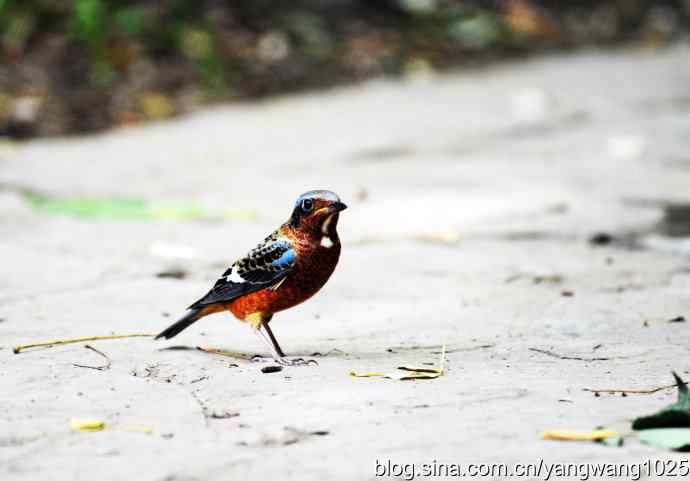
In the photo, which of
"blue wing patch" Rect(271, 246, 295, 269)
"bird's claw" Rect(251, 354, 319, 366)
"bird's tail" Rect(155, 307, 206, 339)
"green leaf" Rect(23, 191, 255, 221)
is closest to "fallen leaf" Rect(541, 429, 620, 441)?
"bird's claw" Rect(251, 354, 319, 366)

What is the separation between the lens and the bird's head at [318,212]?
3.60m

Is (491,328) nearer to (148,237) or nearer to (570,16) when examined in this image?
(148,237)

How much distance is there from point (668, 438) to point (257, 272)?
1.52 meters

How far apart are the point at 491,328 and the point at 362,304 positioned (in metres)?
0.71

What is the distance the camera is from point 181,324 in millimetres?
3670

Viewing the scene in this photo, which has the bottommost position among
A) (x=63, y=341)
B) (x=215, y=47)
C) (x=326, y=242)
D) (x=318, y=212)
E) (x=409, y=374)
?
(x=63, y=341)

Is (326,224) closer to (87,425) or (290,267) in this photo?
(290,267)

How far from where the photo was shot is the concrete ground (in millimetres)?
2869

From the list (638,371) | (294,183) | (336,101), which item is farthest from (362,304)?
(336,101)

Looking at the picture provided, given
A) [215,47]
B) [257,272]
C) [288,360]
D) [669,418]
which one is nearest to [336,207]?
[257,272]

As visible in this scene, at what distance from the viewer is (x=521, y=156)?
845 cm

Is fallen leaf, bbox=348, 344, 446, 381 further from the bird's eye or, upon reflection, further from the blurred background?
the blurred background

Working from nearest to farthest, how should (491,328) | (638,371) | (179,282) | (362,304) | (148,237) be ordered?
1. (638,371)
2. (491,328)
3. (362,304)
4. (179,282)
5. (148,237)

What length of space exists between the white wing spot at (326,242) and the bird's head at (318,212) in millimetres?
19
